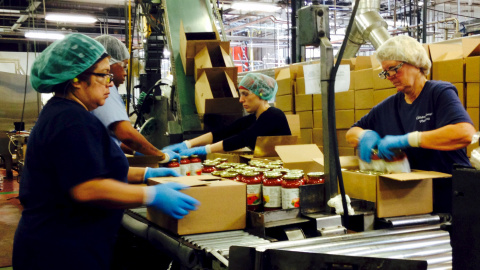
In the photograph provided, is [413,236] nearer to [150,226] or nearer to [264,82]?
[150,226]

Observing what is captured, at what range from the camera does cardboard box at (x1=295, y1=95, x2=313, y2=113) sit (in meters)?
5.35

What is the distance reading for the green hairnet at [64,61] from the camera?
5.09 ft

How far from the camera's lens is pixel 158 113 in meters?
5.20

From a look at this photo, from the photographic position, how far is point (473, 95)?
12.7ft

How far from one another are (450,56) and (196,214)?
3473mm

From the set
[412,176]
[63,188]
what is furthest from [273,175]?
[63,188]

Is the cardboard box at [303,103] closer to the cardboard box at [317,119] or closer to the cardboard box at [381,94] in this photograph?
the cardboard box at [317,119]

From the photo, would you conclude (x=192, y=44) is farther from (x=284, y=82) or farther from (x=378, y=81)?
(x=378, y=81)

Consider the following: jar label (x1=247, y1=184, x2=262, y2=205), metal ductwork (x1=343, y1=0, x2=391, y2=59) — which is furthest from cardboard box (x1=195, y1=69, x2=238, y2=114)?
metal ductwork (x1=343, y1=0, x2=391, y2=59)

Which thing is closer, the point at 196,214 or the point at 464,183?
the point at 464,183

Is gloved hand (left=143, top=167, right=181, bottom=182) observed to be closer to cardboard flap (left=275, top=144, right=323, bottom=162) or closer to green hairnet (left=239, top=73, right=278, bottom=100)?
cardboard flap (left=275, top=144, right=323, bottom=162)

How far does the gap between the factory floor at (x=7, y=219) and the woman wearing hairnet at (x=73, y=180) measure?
2.44m

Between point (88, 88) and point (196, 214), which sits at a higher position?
point (88, 88)

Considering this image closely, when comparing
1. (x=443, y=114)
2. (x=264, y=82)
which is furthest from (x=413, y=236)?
(x=264, y=82)
